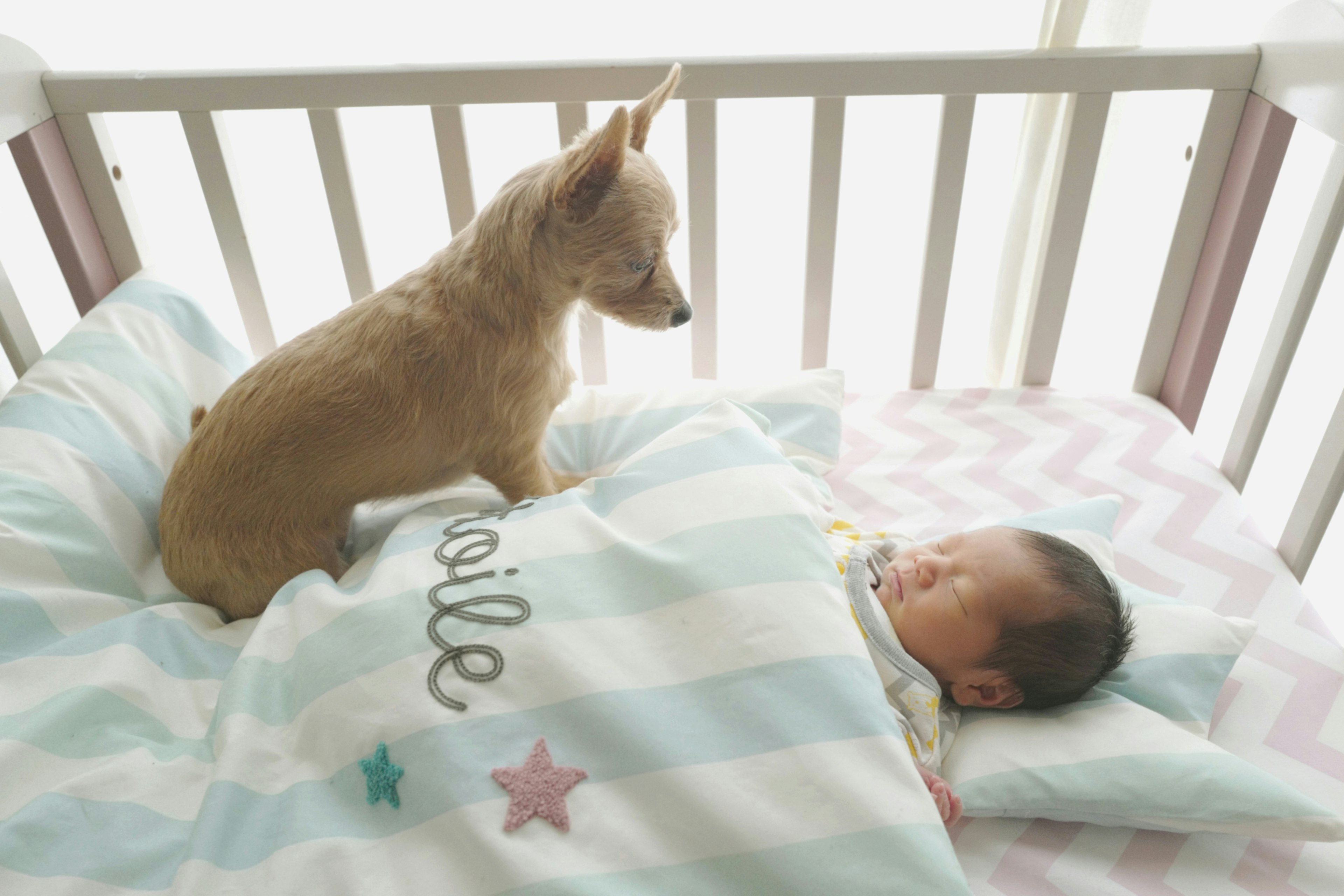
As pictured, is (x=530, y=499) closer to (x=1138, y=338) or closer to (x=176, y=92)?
(x=176, y=92)

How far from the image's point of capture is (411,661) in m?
0.72

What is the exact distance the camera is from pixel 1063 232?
3.96 feet

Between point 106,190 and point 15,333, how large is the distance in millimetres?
229

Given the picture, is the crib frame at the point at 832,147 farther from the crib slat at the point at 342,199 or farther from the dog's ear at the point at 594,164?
the dog's ear at the point at 594,164

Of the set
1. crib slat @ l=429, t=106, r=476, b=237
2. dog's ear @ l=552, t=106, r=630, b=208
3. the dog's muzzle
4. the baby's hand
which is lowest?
the baby's hand

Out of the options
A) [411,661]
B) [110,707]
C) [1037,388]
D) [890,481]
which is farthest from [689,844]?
[1037,388]

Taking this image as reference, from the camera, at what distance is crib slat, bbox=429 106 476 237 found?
44.0 inches

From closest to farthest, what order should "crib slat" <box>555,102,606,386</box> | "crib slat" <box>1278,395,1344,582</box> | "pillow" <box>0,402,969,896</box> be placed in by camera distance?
"pillow" <box>0,402,969,896</box>
"crib slat" <box>1278,395,1344,582</box>
"crib slat" <box>555,102,606,386</box>

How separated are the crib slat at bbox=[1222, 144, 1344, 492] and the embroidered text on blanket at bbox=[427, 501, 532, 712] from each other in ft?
3.20

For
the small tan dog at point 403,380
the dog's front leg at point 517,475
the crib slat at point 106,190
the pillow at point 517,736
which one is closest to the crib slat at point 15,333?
the crib slat at point 106,190

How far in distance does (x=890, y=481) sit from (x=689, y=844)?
26.3 inches

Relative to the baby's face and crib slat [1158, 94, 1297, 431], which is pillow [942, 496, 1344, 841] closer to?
the baby's face

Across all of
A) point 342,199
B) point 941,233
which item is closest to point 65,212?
point 342,199

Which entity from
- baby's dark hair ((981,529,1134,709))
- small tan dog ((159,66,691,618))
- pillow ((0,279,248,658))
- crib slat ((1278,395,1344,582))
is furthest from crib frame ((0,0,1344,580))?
baby's dark hair ((981,529,1134,709))
